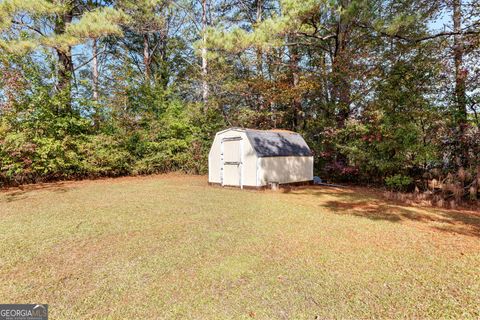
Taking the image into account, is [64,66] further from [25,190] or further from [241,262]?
[241,262]

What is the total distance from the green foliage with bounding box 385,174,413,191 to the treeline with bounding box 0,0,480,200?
6 cm

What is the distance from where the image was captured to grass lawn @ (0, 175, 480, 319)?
2.26 m

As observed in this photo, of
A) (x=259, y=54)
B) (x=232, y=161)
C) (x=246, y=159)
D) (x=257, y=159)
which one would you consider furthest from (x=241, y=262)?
(x=259, y=54)

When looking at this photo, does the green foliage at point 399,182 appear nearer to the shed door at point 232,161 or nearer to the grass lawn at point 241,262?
the grass lawn at point 241,262

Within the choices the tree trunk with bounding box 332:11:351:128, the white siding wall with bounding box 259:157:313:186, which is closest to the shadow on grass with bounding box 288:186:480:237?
the white siding wall with bounding box 259:157:313:186

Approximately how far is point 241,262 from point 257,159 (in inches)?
210

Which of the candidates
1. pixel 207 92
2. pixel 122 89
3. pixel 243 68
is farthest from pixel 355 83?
pixel 122 89

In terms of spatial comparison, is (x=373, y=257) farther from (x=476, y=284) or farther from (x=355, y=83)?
(x=355, y=83)

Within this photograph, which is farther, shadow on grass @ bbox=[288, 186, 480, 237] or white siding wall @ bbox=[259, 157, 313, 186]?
white siding wall @ bbox=[259, 157, 313, 186]

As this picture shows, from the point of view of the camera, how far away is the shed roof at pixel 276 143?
8508mm

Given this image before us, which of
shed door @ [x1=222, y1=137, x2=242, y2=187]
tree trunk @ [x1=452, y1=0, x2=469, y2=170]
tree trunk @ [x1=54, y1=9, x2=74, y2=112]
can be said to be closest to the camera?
tree trunk @ [x1=452, y1=0, x2=469, y2=170]

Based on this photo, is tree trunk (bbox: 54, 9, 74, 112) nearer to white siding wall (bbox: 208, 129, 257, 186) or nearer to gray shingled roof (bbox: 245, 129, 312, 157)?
white siding wall (bbox: 208, 129, 257, 186)

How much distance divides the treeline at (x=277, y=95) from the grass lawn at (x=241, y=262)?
11.6 ft

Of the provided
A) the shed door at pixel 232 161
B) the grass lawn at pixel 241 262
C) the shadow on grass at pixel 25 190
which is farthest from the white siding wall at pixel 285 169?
the shadow on grass at pixel 25 190
